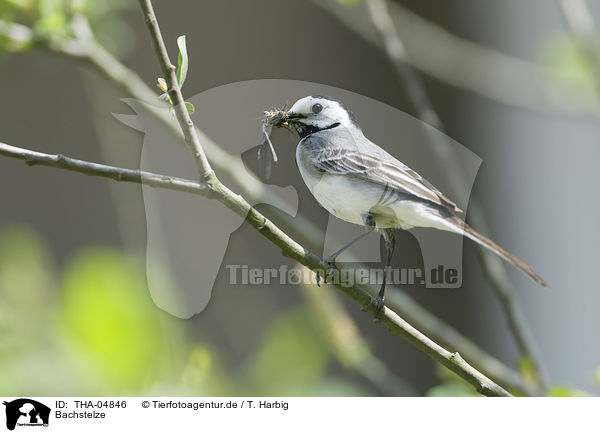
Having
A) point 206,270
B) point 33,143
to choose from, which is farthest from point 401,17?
point 33,143

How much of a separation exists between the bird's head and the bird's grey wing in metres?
0.05

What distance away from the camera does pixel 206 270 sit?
4.28 feet

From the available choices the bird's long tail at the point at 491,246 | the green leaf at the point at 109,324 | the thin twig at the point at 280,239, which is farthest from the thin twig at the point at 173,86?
the bird's long tail at the point at 491,246

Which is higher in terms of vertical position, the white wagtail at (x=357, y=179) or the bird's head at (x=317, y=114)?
the bird's head at (x=317, y=114)

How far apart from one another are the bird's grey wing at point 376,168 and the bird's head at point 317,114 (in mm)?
52

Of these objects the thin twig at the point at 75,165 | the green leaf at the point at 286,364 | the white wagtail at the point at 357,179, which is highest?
the white wagtail at the point at 357,179

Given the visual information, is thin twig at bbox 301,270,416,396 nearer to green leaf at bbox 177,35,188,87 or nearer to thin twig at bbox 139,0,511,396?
thin twig at bbox 139,0,511,396

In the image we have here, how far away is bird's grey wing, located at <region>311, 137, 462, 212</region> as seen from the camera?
1134 millimetres

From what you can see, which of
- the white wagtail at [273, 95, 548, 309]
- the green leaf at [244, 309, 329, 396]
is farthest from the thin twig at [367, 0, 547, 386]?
the green leaf at [244, 309, 329, 396]

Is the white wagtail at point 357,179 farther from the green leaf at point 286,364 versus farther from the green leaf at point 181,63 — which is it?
the green leaf at point 181,63

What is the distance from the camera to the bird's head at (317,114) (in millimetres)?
1206
